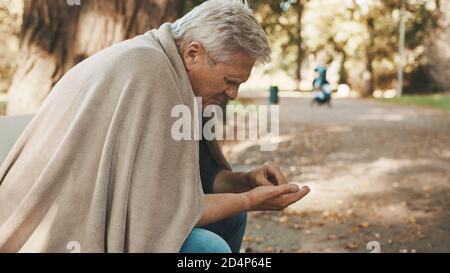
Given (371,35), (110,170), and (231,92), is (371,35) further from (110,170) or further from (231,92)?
(110,170)

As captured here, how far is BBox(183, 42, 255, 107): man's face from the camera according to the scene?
5.87ft

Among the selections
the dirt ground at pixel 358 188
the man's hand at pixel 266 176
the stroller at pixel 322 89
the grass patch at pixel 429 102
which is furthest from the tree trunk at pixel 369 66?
the man's hand at pixel 266 176

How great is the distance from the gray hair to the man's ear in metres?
0.02

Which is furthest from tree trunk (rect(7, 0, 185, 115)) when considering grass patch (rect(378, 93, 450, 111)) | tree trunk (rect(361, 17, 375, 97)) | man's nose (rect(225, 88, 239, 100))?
tree trunk (rect(361, 17, 375, 97))

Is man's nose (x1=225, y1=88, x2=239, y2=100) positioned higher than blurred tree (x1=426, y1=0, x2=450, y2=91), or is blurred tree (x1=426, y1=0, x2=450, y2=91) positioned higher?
man's nose (x1=225, y1=88, x2=239, y2=100)

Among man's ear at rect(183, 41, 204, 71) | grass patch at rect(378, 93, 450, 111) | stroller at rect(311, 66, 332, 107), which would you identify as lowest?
grass patch at rect(378, 93, 450, 111)

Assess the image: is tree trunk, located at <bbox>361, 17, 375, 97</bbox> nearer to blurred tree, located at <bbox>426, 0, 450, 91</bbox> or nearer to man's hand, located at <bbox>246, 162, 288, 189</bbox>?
blurred tree, located at <bbox>426, 0, 450, 91</bbox>

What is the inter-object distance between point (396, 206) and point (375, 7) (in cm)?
1980

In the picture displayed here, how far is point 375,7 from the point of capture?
22.9 metres

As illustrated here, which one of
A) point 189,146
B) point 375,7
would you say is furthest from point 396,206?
point 375,7

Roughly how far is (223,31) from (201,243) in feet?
2.29

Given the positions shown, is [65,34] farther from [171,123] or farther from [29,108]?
[171,123]

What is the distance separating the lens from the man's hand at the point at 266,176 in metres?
2.12
